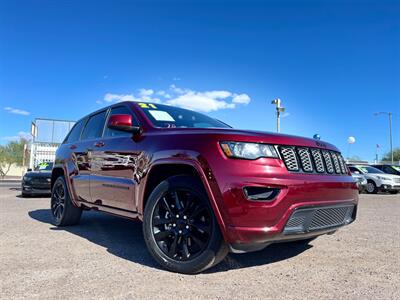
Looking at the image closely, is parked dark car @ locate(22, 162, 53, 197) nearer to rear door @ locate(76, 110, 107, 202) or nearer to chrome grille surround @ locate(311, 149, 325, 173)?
rear door @ locate(76, 110, 107, 202)

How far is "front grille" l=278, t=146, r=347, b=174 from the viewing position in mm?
3154

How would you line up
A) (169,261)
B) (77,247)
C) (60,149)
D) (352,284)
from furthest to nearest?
(60,149)
(77,247)
(169,261)
(352,284)

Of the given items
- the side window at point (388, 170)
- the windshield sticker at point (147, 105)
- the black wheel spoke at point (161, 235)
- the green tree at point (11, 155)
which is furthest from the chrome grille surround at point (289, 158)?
the green tree at point (11, 155)

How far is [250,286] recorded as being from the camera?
115 inches

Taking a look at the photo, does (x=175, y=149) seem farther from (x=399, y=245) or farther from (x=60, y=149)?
(x=60, y=149)

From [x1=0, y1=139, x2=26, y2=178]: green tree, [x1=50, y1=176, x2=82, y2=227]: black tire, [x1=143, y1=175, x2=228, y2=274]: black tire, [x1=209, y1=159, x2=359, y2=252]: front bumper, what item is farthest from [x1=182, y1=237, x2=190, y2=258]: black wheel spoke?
[x1=0, y1=139, x2=26, y2=178]: green tree

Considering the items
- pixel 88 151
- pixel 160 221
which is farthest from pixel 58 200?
pixel 160 221

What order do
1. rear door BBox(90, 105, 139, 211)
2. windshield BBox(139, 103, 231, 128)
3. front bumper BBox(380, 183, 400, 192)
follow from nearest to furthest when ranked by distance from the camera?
rear door BBox(90, 105, 139, 211), windshield BBox(139, 103, 231, 128), front bumper BBox(380, 183, 400, 192)

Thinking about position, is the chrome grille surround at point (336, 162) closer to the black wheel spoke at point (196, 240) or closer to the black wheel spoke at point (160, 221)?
the black wheel spoke at point (196, 240)

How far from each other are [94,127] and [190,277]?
3049 mm

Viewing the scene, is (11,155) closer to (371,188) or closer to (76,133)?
(371,188)

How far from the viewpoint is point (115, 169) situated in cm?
427

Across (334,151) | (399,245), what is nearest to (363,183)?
(399,245)

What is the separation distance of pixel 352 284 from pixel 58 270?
8.56 feet
